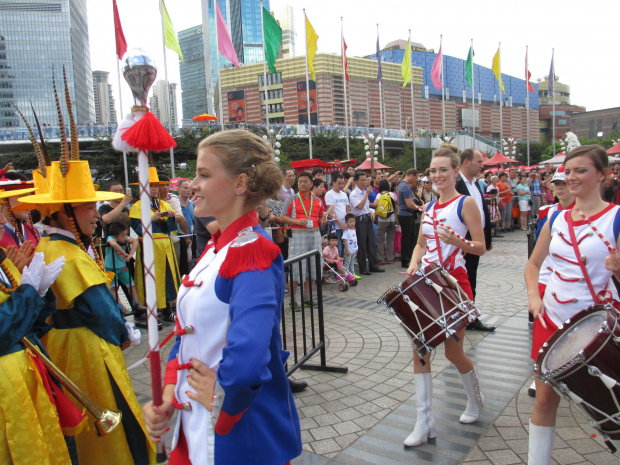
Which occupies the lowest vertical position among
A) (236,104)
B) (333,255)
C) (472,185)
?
(333,255)

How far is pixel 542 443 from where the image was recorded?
253 cm

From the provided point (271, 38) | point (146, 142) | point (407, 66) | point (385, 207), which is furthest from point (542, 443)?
point (407, 66)

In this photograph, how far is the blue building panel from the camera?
99.5 meters

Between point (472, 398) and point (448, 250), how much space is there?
3.75ft

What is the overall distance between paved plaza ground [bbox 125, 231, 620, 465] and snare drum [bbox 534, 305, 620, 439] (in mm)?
1010

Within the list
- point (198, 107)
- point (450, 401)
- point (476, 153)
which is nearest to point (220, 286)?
point (450, 401)

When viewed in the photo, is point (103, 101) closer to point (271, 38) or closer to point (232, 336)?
point (271, 38)

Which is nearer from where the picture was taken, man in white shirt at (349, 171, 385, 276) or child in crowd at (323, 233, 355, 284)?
child in crowd at (323, 233, 355, 284)

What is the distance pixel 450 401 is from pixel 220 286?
9.85 feet

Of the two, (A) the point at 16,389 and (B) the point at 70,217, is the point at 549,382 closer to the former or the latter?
(A) the point at 16,389

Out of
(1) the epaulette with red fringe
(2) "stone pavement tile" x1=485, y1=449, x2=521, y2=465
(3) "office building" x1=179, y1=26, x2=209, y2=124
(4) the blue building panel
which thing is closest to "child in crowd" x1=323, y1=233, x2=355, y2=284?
(2) "stone pavement tile" x1=485, y1=449, x2=521, y2=465

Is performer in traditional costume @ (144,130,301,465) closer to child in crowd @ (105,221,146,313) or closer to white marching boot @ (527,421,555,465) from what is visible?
white marching boot @ (527,421,555,465)

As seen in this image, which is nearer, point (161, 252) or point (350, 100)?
point (161, 252)

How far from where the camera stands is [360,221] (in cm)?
978
